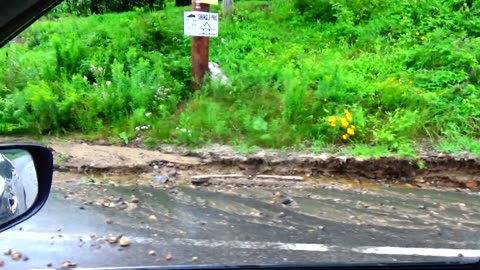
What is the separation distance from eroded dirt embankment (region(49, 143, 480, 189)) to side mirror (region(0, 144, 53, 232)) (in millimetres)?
4389

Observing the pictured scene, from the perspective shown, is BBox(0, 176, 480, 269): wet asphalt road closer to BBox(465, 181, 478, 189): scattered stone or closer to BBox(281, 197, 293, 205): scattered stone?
BBox(281, 197, 293, 205): scattered stone

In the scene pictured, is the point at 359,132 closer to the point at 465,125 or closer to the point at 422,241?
the point at 465,125

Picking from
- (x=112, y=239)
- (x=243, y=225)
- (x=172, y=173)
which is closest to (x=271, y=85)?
(x=172, y=173)

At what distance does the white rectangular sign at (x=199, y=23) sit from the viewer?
7.88 metres

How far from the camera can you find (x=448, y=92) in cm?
787

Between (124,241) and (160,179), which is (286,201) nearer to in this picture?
(160,179)

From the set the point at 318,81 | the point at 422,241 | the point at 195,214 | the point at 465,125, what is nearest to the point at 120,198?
the point at 195,214

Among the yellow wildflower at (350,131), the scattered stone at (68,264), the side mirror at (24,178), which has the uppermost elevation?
the side mirror at (24,178)

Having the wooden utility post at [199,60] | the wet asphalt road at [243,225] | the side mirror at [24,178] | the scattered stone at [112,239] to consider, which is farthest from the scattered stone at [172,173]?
the side mirror at [24,178]

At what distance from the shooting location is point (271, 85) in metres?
8.25

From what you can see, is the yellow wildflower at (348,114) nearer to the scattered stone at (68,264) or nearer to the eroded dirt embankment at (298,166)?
the eroded dirt embankment at (298,166)

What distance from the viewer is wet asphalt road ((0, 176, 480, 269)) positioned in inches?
165

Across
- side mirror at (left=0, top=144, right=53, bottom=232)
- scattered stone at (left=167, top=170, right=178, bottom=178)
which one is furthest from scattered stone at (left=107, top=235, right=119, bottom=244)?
side mirror at (left=0, top=144, right=53, bottom=232)

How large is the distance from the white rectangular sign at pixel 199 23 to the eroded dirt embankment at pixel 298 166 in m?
2.30
